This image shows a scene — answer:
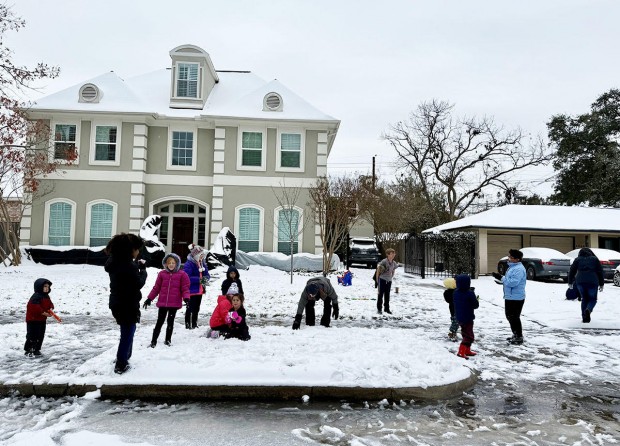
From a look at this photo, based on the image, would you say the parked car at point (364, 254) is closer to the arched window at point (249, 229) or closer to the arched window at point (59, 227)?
the arched window at point (249, 229)

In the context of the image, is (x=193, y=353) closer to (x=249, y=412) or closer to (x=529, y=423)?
(x=249, y=412)

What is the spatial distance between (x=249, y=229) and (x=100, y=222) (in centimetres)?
650

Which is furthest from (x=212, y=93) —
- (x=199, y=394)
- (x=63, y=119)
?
(x=199, y=394)

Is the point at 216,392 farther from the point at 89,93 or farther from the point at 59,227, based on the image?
the point at 89,93

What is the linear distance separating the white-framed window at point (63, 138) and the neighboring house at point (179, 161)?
44 mm

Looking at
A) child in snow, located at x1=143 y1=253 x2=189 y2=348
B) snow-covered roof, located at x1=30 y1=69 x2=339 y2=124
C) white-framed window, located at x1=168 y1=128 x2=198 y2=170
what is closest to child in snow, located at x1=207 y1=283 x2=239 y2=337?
child in snow, located at x1=143 y1=253 x2=189 y2=348

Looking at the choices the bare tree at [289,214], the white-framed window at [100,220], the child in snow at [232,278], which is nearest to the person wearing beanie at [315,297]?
the child in snow at [232,278]

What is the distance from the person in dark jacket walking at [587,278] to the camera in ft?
34.6

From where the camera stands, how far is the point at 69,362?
6402 millimetres

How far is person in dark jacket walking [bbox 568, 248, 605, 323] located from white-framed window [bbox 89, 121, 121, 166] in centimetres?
1825

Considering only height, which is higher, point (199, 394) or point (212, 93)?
point (212, 93)

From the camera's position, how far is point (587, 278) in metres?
10.6

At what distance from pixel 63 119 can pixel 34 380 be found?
18.8 meters

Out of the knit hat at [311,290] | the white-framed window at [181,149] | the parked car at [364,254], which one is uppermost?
the white-framed window at [181,149]
